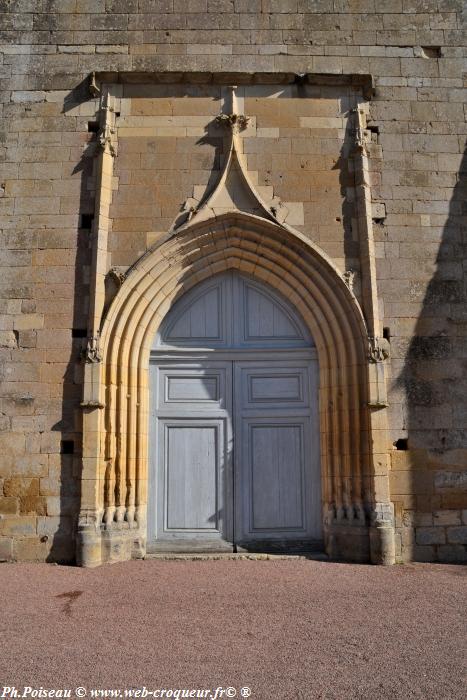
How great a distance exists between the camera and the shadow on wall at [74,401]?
5.86 meters

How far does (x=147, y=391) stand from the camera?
6375mm

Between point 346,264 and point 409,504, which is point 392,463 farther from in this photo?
point 346,264

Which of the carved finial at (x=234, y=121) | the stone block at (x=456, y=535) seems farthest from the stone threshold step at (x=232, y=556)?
the carved finial at (x=234, y=121)

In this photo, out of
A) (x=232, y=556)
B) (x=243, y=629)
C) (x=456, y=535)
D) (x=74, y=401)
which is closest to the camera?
(x=243, y=629)

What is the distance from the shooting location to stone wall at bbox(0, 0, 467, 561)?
6.02 metres

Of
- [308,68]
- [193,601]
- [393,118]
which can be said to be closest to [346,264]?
[393,118]

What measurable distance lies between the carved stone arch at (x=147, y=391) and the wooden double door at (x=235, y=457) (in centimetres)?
21

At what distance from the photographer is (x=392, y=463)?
6039mm

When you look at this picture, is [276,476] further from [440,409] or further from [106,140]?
[106,140]

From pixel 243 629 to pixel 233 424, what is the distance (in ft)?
9.46

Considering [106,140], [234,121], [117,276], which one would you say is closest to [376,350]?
[117,276]

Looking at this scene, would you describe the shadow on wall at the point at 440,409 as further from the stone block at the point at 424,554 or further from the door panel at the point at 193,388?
the door panel at the point at 193,388

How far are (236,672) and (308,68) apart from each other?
6294 mm

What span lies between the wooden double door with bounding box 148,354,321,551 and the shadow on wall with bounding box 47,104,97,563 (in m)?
0.83
